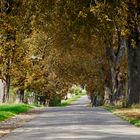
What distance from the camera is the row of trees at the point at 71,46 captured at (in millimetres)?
30116

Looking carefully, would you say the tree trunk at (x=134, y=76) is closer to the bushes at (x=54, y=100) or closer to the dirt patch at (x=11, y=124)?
the dirt patch at (x=11, y=124)

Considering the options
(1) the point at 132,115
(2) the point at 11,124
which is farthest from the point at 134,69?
(2) the point at 11,124

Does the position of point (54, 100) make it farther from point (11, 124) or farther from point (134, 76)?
point (11, 124)

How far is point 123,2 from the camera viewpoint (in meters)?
30.5

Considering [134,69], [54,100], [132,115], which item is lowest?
[132,115]

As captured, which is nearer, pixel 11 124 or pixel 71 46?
pixel 11 124

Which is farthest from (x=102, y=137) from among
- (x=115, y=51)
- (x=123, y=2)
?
(x=115, y=51)

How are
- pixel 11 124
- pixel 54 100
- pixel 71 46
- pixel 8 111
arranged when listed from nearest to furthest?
pixel 11 124
pixel 8 111
pixel 71 46
pixel 54 100

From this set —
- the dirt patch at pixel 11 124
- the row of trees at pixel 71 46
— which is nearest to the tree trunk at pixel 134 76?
the row of trees at pixel 71 46

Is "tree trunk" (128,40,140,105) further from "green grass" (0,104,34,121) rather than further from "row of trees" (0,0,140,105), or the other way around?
"green grass" (0,104,34,121)

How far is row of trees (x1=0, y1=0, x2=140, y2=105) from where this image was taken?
30116 mm

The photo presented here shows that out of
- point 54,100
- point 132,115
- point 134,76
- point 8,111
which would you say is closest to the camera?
point 132,115

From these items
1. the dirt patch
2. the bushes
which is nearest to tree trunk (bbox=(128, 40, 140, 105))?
the dirt patch

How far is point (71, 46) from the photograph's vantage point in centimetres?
5631
